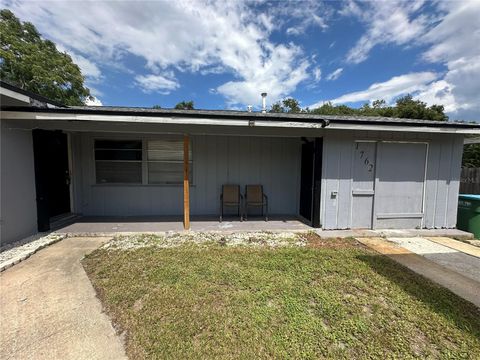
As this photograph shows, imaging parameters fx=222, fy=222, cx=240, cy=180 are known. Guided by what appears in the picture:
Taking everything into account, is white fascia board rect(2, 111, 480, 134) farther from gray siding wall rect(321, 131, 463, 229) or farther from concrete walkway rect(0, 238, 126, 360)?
concrete walkway rect(0, 238, 126, 360)

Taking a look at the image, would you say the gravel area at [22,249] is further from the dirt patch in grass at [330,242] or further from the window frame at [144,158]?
the dirt patch in grass at [330,242]

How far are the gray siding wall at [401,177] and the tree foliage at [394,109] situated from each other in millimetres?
15510

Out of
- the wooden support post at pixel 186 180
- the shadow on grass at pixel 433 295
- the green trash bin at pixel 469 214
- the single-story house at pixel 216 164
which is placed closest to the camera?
the shadow on grass at pixel 433 295

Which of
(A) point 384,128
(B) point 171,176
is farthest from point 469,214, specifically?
(B) point 171,176

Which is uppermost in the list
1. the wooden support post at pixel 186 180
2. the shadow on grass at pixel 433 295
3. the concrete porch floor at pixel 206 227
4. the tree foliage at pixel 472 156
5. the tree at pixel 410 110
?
the tree at pixel 410 110

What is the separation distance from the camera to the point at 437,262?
355 centimetres

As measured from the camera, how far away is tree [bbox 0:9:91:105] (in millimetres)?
13906

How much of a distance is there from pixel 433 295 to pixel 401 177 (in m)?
3.32

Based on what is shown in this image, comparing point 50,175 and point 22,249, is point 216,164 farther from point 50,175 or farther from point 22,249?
point 22,249

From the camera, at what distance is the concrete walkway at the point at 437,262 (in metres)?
2.85

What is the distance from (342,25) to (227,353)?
32.2ft

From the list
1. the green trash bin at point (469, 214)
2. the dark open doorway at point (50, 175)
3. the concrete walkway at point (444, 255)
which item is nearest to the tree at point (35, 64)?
the dark open doorway at point (50, 175)

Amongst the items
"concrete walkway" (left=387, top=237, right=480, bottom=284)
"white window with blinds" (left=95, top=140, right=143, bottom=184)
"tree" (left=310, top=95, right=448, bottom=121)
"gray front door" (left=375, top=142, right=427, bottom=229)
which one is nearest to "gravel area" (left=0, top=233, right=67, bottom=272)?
"white window with blinds" (left=95, top=140, right=143, bottom=184)

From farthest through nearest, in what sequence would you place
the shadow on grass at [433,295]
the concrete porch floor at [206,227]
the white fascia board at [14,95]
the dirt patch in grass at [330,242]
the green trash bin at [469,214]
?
the green trash bin at [469,214]
the concrete porch floor at [206,227]
the dirt patch in grass at [330,242]
the white fascia board at [14,95]
the shadow on grass at [433,295]
